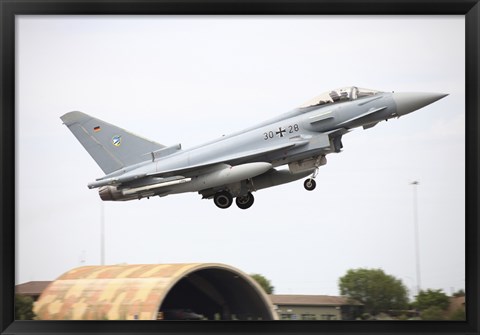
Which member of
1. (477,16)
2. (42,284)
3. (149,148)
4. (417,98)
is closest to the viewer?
(477,16)

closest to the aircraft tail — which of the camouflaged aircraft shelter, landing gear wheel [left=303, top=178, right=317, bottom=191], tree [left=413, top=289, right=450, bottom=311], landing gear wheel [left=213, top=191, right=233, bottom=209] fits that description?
landing gear wheel [left=213, top=191, right=233, bottom=209]

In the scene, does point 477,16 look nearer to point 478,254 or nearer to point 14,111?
point 478,254

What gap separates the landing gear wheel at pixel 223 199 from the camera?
28219 millimetres

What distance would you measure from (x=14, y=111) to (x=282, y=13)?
5762 millimetres

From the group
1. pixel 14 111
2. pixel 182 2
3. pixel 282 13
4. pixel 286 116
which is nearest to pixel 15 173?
pixel 14 111

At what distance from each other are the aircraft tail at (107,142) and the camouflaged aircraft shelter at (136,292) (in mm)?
3640

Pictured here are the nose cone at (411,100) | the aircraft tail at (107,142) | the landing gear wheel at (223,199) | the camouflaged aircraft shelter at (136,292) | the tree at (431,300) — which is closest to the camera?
the nose cone at (411,100)

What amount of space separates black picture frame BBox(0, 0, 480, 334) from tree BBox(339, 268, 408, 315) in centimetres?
1678

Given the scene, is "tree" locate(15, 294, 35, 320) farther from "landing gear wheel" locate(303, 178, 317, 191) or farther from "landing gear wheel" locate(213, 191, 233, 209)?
"landing gear wheel" locate(303, 178, 317, 191)

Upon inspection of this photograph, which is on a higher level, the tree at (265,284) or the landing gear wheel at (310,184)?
the landing gear wheel at (310,184)

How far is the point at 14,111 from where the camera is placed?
18.3 m

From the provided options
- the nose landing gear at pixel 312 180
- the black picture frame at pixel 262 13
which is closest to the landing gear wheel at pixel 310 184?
the nose landing gear at pixel 312 180

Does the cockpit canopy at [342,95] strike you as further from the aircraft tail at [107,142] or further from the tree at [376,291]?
the tree at [376,291]

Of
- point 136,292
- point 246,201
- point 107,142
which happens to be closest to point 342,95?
point 246,201
